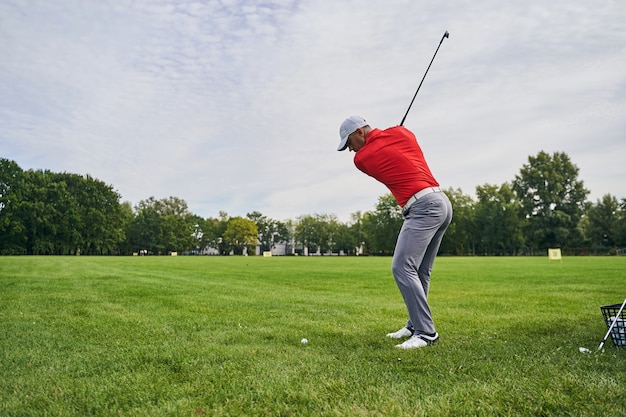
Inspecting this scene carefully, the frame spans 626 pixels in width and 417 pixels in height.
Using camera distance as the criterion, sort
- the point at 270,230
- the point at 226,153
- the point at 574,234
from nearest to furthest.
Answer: the point at 226,153 < the point at 574,234 < the point at 270,230

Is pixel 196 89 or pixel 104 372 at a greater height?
pixel 196 89

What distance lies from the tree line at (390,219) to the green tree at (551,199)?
0.16m

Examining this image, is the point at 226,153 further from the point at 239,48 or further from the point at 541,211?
the point at 541,211

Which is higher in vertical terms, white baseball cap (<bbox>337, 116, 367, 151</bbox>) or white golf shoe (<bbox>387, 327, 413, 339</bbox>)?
white baseball cap (<bbox>337, 116, 367, 151</bbox>)

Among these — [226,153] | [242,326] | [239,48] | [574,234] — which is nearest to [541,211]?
[574,234]

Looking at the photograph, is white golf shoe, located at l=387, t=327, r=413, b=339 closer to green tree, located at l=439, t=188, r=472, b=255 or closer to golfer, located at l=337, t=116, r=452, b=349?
golfer, located at l=337, t=116, r=452, b=349

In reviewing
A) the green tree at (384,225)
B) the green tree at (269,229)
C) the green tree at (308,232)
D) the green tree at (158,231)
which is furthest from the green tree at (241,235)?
the green tree at (384,225)

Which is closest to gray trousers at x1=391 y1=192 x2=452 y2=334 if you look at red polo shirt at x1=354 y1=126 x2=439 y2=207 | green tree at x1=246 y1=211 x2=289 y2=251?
red polo shirt at x1=354 y1=126 x2=439 y2=207

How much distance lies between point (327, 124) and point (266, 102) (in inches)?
153

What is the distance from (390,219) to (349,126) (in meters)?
95.8

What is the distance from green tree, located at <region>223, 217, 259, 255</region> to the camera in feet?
429

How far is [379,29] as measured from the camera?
13805mm

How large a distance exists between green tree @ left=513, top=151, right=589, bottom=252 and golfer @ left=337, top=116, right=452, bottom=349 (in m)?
84.2

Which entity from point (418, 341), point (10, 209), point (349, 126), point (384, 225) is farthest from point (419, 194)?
point (384, 225)
